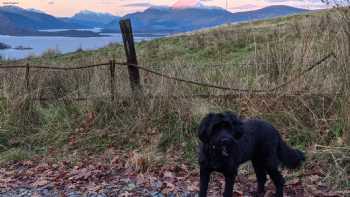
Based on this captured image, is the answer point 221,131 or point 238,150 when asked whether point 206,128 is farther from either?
point 238,150

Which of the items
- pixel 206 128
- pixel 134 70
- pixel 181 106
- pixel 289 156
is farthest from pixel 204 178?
pixel 134 70

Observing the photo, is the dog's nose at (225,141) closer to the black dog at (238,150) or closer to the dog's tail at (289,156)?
the black dog at (238,150)

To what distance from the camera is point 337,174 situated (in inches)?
253

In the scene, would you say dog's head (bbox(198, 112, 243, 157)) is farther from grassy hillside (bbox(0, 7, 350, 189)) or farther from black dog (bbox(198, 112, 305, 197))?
grassy hillside (bbox(0, 7, 350, 189))

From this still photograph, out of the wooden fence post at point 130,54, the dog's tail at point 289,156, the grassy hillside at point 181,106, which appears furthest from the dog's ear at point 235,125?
the wooden fence post at point 130,54

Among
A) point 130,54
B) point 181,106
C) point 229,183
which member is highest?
point 130,54

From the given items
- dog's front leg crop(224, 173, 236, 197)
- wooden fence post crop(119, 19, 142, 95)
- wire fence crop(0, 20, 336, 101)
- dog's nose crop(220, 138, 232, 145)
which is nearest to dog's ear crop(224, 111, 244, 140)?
dog's nose crop(220, 138, 232, 145)

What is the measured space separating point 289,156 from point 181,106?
9.99ft

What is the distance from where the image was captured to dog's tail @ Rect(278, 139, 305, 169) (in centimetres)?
590

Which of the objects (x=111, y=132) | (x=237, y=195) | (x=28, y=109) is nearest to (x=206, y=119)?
(x=237, y=195)

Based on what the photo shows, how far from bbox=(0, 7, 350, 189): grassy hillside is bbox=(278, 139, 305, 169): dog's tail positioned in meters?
0.87

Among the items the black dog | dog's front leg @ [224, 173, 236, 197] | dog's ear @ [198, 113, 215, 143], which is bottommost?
dog's front leg @ [224, 173, 236, 197]

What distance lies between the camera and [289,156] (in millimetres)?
5934

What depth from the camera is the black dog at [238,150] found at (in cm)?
484
